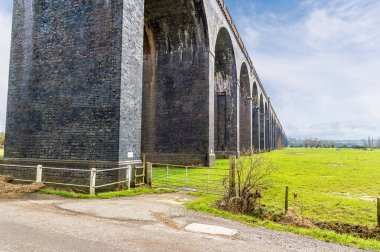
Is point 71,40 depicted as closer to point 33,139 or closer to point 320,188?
point 33,139

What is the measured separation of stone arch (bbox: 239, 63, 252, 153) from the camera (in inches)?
1172

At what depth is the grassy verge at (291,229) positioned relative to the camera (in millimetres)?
4590

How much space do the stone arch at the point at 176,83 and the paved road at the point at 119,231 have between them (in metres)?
10.1

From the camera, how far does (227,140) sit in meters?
23.6

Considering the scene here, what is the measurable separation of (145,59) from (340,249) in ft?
50.6

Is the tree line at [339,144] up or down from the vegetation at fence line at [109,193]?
up

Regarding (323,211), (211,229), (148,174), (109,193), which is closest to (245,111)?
(148,174)

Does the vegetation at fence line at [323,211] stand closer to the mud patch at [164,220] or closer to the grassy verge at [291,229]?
the grassy verge at [291,229]

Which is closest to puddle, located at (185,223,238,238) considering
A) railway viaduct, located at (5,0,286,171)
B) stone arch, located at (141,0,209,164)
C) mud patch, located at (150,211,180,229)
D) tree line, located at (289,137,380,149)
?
mud patch, located at (150,211,180,229)

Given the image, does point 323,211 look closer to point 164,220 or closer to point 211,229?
point 211,229

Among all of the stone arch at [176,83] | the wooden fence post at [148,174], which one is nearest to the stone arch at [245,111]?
the stone arch at [176,83]

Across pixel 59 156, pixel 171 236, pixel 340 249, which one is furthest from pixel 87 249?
pixel 59 156

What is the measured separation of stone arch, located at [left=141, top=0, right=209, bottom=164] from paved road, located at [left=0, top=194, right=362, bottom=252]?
10076mm

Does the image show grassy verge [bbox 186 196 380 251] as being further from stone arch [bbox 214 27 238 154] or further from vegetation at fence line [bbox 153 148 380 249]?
stone arch [bbox 214 27 238 154]
